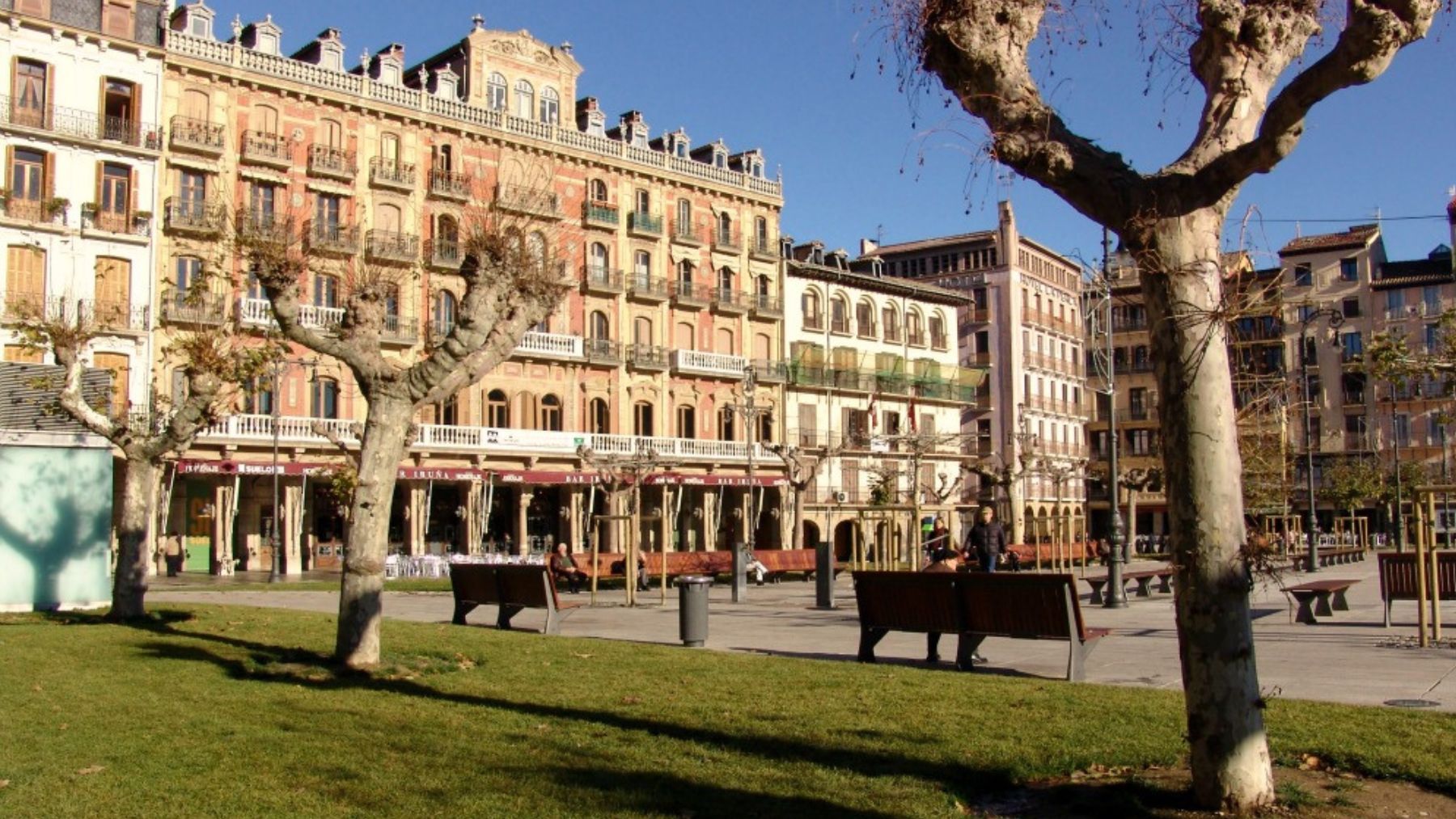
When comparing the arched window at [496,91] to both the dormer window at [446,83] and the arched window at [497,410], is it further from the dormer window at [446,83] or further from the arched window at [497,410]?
the arched window at [497,410]

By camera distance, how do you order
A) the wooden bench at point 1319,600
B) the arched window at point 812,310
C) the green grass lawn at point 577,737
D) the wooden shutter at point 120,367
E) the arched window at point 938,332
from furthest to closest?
1. the arched window at point 938,332
2. the arched window at point 812,310
3. the wooden shutter at point 120,367
4. the wooden bench at point 1319,600
5. the green grass lawn at point 577,737

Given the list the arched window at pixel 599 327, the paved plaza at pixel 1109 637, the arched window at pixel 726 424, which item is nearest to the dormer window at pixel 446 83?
the arched window at pixel 599 327

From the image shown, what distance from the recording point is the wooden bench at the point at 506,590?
54.8ft

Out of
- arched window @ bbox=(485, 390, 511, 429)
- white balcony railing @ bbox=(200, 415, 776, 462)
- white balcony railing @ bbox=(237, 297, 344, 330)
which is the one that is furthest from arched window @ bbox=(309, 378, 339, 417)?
arched window @ bbox=(485, 390, 511, 429)

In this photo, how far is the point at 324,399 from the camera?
4241cm

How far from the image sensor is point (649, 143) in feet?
180

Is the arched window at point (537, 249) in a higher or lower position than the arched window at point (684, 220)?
lower

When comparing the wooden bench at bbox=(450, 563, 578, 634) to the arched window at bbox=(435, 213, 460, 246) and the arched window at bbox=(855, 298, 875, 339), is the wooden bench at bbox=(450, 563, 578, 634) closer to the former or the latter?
Answer: the arched window at bbox=(435, 213, 460, 246)

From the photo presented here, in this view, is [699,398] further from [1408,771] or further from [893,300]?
[1408,771]

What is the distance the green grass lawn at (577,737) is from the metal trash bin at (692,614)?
2470 mm

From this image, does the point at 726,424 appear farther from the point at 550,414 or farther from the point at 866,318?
the point at 866,318

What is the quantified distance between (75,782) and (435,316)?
39334 millimetres

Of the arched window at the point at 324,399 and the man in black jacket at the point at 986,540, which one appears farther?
the arched window at the point at 324,399

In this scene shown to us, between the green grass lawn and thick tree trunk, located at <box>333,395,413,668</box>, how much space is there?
40 centimetres
